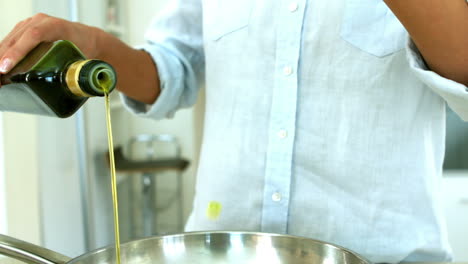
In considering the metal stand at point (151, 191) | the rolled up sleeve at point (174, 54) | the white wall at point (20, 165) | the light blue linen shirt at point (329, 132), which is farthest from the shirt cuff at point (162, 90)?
the metal stand at point (151, 191)

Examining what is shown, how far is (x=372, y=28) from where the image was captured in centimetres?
69

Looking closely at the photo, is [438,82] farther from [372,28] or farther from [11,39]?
[11,39]

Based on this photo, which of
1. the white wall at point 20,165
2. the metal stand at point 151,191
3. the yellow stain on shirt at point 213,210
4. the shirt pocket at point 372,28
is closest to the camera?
the shirt pocket at point 372,28

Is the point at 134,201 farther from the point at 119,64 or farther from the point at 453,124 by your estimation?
the point at 119,64

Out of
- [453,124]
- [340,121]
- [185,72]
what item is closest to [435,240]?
[340,121]

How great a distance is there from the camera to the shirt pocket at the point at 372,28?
676 millimetres

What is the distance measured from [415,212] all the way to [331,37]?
251mm

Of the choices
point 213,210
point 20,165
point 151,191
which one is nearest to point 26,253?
point 213,210

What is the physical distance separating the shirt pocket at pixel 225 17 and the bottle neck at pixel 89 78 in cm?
26

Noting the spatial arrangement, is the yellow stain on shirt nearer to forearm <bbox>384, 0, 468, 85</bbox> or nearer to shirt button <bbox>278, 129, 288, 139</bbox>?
shirt button <bbox>278, 129, 288, 139</bbox>

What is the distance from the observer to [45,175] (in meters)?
1.84

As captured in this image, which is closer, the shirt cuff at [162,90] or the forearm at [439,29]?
the forearm at [439,29]

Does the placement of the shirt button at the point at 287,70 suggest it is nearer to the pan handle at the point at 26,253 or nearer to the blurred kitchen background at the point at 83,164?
the pan handle at the point at 26,253

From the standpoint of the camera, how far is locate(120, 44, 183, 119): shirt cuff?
843mm
